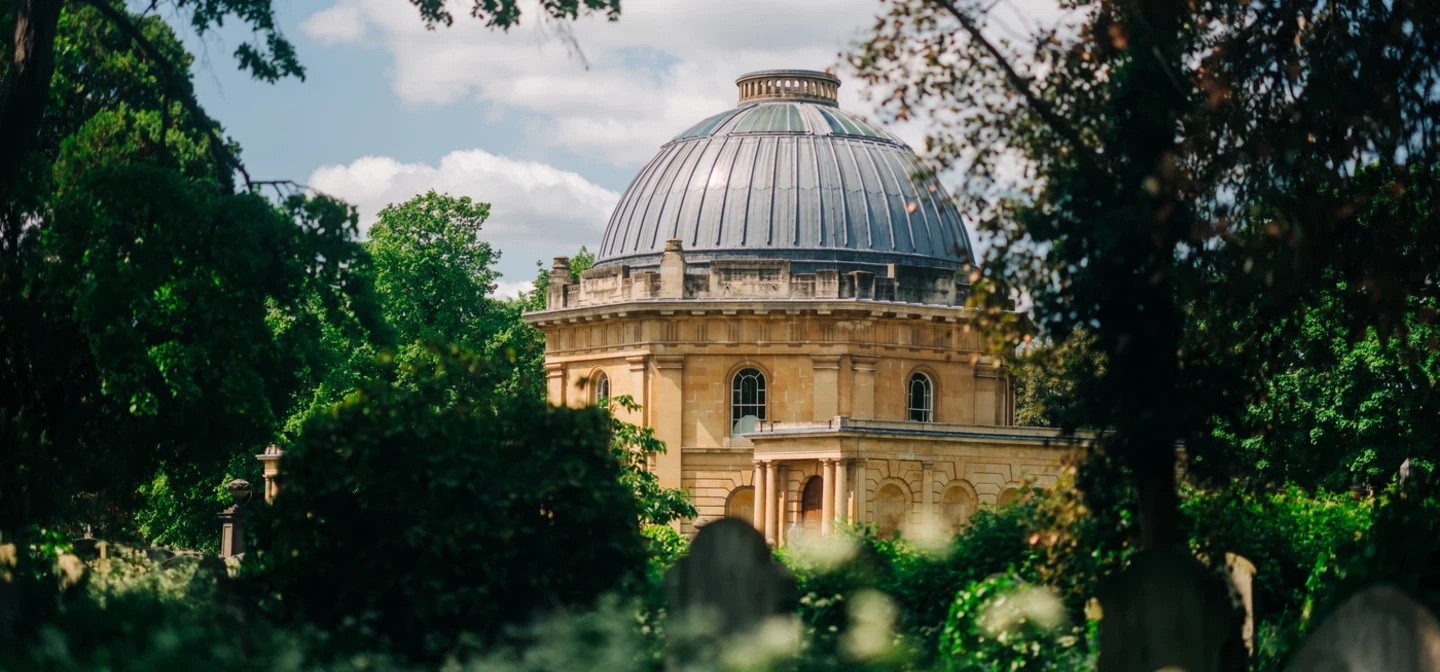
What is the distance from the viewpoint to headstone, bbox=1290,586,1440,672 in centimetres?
739

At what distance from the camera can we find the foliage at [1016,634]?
1338cm

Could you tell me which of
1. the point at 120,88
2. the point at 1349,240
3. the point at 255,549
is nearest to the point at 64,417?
the point at 120,88

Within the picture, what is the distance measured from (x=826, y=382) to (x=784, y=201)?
21.8 feet

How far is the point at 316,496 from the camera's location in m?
11.2

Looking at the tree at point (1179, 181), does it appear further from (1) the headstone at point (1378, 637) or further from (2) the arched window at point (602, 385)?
(2) the arched window at point (602, 385)

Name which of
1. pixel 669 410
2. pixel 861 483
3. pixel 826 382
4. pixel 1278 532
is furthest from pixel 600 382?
pixel 1278 532

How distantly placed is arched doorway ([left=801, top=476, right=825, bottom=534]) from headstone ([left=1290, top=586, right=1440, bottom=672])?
A: 134 ft

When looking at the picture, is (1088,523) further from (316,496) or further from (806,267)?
(806,267)

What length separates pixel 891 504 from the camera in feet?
161

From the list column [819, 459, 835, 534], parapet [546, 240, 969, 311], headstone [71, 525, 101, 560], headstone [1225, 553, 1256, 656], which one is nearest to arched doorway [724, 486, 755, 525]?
column [819, 459, 835, 534]

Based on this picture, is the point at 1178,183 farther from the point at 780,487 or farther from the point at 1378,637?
the point at 780,487

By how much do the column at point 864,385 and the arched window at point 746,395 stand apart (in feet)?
9.31

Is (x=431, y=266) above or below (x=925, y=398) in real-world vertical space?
above

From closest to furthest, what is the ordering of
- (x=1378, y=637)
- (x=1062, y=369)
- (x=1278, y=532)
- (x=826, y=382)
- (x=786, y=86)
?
(x=1378, y=637) < (x=1062, y=369) < (x=1278, y=532) < (x=826, y=382) < (x=786, y=86)
